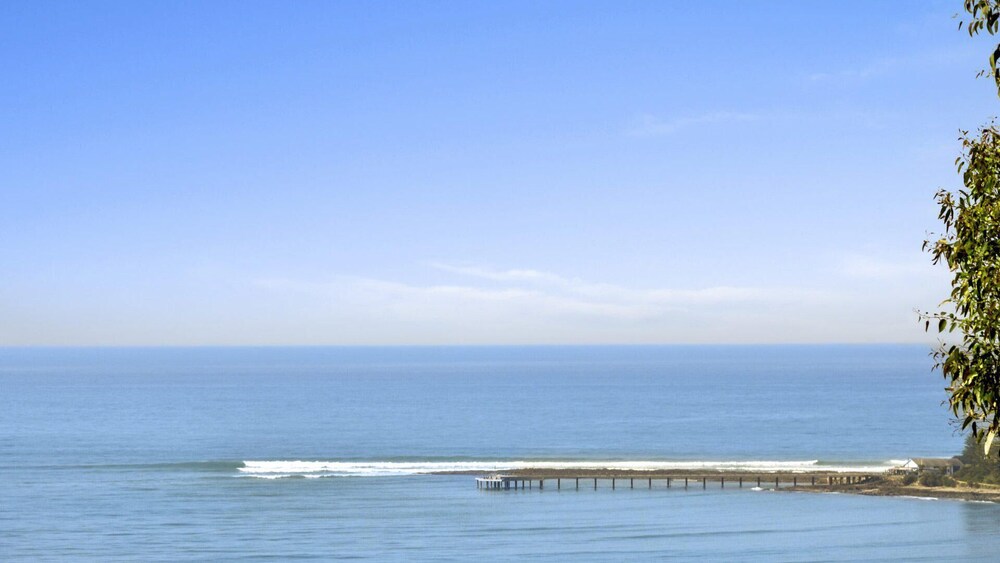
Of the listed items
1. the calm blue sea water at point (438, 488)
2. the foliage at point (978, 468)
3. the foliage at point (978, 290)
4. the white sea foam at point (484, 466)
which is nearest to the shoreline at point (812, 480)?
the foliage at point (978, 468)

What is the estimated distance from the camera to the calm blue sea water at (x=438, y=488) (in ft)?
180

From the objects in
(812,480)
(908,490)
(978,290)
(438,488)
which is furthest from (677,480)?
(978,290)

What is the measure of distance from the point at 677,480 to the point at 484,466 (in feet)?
57.4

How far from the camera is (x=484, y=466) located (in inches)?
3428

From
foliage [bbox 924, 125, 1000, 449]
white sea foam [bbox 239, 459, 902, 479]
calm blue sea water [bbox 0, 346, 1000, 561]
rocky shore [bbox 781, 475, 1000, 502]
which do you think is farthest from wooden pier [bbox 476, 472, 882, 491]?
foliage [bbox 924, 125, 1000, 449]

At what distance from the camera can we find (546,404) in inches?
6329

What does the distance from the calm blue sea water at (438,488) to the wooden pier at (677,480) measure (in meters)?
1.98

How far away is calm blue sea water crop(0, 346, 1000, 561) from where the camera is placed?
54750mm

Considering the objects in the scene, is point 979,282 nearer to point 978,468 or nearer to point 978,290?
point 978,290

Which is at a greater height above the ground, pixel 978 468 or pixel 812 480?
pixel 978 468

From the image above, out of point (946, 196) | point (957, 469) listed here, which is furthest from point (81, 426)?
point (946, 196)

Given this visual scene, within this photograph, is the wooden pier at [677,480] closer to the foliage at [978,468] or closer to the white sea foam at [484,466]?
the white sea foam at [484,466]

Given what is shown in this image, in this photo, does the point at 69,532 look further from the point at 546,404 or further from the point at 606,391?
the point at 606,391

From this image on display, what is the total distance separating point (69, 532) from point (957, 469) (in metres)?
53.0
